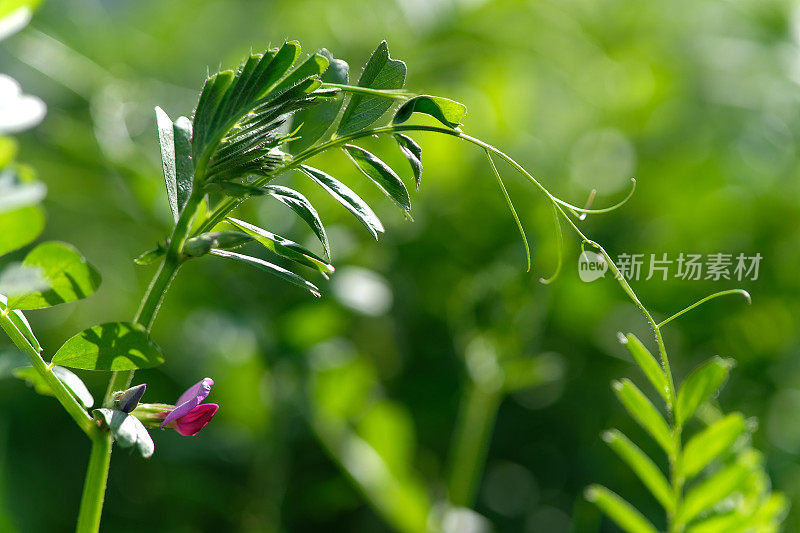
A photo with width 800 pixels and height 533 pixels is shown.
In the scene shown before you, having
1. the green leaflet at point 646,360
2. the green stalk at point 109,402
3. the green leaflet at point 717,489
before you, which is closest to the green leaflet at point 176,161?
the green stalk at point 109,402

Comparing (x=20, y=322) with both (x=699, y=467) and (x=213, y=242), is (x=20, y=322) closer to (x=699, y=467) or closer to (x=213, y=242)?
(x=213, y=242)

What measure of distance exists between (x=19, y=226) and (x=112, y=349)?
5 centimetres

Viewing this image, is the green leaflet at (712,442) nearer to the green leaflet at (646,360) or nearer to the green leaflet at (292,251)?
the green leaflet at (646,360)

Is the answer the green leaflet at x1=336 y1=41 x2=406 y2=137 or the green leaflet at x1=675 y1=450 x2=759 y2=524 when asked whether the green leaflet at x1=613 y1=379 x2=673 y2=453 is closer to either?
the green leaflet at x1=675 y1=450 x2=759 y2=524

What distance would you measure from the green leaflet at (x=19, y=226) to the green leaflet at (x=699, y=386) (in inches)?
9.4

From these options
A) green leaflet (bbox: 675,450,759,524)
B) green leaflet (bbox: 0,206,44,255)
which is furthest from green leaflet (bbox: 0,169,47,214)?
green leaflet (bbox: 675,450,759,524)

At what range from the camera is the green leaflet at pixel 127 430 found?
202 mm

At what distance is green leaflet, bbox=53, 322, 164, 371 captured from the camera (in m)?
0.23

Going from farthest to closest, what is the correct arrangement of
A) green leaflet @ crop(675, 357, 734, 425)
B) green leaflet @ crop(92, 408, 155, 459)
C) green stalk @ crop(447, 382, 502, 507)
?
green stalk @ crop(447, 382, 502, 507), green leaflet @ crop(675, 357, 734, 425), green leaflet @ crop(92, 408, 155, 459)

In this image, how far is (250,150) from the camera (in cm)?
23

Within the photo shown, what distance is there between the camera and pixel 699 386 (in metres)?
0.33

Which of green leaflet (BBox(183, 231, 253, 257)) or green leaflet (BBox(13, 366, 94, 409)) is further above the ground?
green leaflet (BBox(183, 231, 253, 257))

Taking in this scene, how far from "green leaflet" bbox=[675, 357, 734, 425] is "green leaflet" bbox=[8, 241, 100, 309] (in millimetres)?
221

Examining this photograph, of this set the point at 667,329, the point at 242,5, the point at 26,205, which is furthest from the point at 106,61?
the point at 26,205
